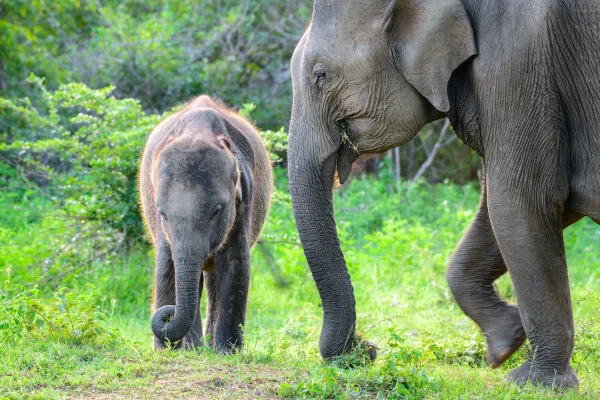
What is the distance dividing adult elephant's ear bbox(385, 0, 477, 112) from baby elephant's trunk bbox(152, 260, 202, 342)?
1.65 metres

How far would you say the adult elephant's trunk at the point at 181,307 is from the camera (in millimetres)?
5383

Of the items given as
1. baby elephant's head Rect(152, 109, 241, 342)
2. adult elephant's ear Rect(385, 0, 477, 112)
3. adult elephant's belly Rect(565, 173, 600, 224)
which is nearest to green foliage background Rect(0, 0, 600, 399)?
baby elephant's head Rect(152, 109, 241, 342)

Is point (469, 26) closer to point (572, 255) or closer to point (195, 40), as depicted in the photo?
point (572, 255)

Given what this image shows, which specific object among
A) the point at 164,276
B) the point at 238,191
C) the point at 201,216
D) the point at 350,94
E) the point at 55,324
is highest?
the point at 350,94

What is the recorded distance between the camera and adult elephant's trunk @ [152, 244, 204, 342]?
17.7ft

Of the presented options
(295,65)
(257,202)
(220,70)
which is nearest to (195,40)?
(220,70)

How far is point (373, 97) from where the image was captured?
511cm

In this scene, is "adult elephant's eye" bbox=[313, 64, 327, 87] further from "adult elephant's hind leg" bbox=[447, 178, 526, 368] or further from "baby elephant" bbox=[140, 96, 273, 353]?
"adult elephant's hind leg" bbox=[447, 178, 526, 368]

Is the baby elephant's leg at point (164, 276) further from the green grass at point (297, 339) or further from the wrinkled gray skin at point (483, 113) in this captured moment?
the wrinkled gray skin at point (483, 113)

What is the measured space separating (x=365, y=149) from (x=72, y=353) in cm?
192

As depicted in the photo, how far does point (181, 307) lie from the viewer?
5430 mm

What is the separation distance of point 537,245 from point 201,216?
6.31 ft

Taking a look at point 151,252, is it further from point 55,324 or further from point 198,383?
point 198,383

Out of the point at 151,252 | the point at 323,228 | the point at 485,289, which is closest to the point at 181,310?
the point at 323,228
